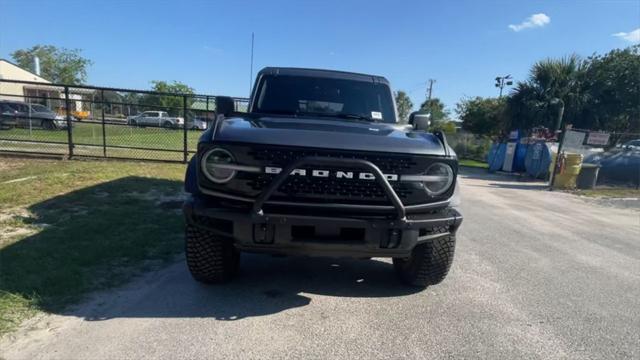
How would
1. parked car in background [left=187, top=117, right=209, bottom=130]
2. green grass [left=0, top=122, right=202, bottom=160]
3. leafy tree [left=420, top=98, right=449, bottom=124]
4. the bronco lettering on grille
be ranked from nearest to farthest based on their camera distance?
the bronco lettering on grille → green grass [left=0, top=122, right=202, bottom=160] → parked car in background [left=187, top=117, right=209, bottom=130] → leafy tree [left=420, top=98, right=449, bottom=124]

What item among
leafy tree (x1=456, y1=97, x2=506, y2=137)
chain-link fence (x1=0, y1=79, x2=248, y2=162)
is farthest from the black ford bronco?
leafy tree (x1=456, y1=97, x2=506, y2=137)

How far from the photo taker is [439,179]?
3023 mm

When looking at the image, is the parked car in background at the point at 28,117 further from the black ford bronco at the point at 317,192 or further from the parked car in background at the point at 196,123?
the black ford bronco at the point at 317,192

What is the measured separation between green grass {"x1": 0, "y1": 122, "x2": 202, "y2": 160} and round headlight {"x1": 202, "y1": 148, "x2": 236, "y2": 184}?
7805mm

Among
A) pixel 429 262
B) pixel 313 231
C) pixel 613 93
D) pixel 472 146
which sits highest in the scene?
pixel 613 93

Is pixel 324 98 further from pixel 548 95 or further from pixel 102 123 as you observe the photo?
pixel 548 95

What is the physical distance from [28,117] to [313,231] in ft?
36.6

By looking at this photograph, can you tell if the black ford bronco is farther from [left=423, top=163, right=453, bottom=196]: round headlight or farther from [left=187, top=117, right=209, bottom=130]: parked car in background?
[left=187, top=117, right=209, bottom=130]: parked car in background

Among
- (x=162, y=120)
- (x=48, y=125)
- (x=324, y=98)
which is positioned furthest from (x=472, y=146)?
(x=324, y=98)

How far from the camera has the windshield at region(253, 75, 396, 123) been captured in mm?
4231

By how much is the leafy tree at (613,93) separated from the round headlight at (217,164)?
26.6m

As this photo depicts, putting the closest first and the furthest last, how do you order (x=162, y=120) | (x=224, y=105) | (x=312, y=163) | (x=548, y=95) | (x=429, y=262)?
(x=312, y=163)
(x=429, y=262)
(x=224, y=105)
(x=162, y=120)
(x=548, y=95)

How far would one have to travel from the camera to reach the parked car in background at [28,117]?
11.2 meters

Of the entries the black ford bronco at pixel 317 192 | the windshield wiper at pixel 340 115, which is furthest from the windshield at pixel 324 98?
the black ford bronco at pixel 317 192
